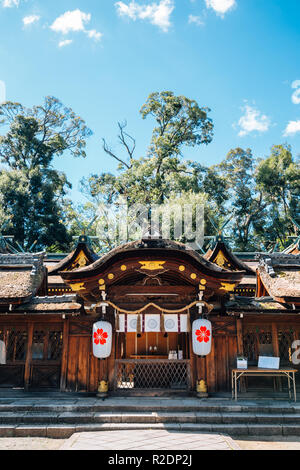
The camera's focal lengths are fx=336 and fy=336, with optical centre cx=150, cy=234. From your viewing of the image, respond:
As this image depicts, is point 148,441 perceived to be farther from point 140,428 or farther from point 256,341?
point 256,341

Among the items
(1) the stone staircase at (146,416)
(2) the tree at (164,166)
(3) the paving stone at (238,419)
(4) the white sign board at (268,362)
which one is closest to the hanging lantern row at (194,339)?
(1) the stone staircase at (146,416)

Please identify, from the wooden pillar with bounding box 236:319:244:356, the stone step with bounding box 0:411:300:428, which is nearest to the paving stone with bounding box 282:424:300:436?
the stone step with bounding box 0:411:300:428

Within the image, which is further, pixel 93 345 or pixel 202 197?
pixel 202 197

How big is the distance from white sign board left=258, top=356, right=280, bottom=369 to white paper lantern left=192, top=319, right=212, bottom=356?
167cm

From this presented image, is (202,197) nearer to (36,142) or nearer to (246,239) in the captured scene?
(246,239)

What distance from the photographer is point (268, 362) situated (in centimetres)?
1013

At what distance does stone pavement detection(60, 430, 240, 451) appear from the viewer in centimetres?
681

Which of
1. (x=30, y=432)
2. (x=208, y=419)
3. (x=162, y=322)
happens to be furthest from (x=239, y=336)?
(x=30, y=432)

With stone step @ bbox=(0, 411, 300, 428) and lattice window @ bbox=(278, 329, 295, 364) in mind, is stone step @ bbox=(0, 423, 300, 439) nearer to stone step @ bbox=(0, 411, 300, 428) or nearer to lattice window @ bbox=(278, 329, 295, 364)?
stone step @ bbox=(0, 411, 300, 428)

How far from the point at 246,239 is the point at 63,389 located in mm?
34198

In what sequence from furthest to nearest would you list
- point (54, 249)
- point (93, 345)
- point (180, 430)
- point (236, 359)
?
point (54, 249) → point (236, 359) → point (93, 345) → point (180, 430)

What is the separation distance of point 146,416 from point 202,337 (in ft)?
8.84
